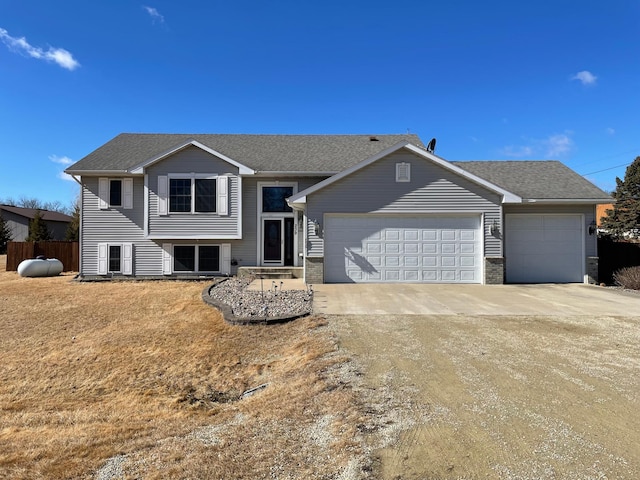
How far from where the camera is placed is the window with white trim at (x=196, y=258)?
14.3 meters

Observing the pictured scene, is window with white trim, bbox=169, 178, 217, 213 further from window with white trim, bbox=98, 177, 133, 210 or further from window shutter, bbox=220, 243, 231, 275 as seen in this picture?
window with white trim, bbox=98, 177, 133, 210

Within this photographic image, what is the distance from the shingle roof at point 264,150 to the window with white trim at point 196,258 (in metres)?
3.78

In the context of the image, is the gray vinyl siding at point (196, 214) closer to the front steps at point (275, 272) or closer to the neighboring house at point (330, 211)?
the neighboring house at point (330, 211)

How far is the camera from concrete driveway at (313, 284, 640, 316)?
7484 millimetres

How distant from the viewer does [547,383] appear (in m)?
3.85

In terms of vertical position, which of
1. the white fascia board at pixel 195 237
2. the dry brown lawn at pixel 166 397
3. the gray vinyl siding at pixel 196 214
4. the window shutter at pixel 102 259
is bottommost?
the dry brown lawn at pixel 166 397

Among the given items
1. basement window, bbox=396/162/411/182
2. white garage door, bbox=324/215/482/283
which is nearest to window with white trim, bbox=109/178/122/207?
white garage door, bbox=324/215/482/283

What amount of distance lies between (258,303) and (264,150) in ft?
31.2

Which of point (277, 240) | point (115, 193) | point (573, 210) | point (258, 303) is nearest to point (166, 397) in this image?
point (258, 303)

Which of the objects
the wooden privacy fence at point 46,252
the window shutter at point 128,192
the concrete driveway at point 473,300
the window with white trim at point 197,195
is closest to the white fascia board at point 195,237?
the window with white trim at point 197,195

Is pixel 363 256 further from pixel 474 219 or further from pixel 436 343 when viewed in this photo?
pixel 436 343

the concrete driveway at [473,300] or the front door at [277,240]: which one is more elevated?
the front door at [277,240]

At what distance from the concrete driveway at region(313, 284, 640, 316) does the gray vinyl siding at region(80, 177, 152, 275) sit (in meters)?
8.10

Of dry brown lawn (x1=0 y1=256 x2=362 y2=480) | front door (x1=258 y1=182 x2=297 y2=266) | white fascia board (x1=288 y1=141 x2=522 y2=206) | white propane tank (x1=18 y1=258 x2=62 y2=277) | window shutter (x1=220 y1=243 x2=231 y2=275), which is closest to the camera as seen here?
dry brown lawn (x1=0 y1=256 x2=362 y2=480)
